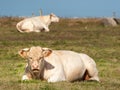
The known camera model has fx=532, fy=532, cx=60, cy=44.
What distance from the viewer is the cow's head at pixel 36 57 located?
1172 cm

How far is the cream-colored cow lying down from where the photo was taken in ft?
39.1

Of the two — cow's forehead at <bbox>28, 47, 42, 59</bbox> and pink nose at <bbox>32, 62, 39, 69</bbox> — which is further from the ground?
cow's forehead at <bbox>28, 47, 42, 59</bbox>

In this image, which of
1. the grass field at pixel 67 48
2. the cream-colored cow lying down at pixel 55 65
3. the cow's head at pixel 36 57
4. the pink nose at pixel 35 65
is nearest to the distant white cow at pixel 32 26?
the grass field at pixel 67 48

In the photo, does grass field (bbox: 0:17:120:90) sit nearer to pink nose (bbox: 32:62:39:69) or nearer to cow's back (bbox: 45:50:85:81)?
pink nose (bbox: 32:62:39:69)

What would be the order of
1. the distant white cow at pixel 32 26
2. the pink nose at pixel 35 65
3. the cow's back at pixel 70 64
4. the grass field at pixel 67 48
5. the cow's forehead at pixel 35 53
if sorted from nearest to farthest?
the grass field at pixel 67 48
the pink nose at pixel 35 65
the cow's forehead at pixel 35 53
the cow's back at pixel 70 64
the distant white cow at pixel 32 26

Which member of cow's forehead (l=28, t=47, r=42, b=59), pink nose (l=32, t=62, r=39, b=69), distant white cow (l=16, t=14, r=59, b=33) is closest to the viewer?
pink nose (l=32, t=62, r=39, b=69)

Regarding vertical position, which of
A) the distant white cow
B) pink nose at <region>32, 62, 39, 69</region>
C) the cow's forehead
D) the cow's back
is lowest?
the distant white cow

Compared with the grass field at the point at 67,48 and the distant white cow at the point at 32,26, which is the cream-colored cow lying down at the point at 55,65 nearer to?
the grass field at the point at 67,48

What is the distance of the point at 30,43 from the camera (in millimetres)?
24609

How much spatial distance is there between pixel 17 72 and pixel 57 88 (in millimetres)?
6224

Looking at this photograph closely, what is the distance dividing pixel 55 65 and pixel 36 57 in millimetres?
621

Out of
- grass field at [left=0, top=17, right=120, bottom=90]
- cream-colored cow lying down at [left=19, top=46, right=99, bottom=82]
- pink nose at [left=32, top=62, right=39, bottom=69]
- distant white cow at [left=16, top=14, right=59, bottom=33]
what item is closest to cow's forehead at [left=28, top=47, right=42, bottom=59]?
cream-colored cow lying down at [left=19, top=46, right=99, bottom=82]

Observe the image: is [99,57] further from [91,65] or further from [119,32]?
[119,32]

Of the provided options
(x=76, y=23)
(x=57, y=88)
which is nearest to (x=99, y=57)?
(x=57, y=88)
